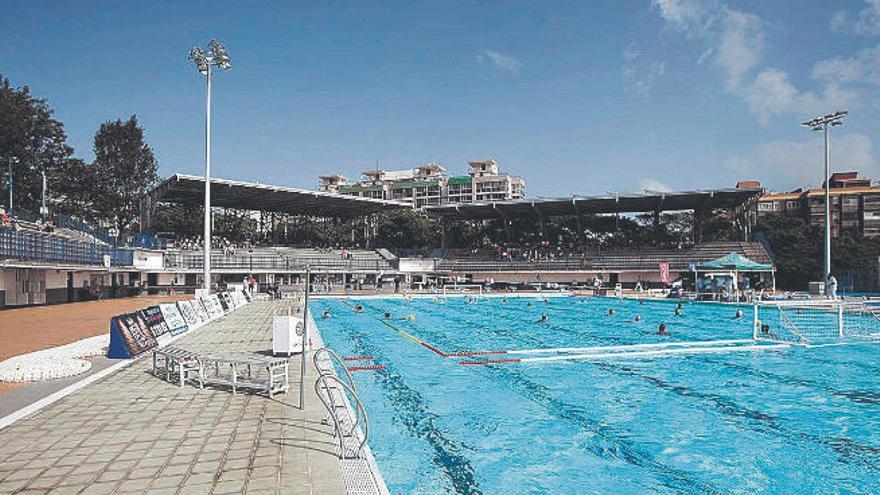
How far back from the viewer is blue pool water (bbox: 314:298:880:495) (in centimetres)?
605

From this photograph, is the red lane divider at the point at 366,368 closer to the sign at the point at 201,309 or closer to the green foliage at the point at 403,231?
the sign at the point at 201,309

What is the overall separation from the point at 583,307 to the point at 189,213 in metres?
53.2

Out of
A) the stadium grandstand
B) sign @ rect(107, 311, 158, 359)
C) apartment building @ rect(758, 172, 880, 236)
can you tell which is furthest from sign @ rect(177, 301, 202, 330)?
apartment building @ rect(758, 172, 880, 236)

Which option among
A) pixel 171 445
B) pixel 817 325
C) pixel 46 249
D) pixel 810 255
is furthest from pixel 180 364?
pixel 810 255

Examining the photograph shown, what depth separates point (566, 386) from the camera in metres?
10.4

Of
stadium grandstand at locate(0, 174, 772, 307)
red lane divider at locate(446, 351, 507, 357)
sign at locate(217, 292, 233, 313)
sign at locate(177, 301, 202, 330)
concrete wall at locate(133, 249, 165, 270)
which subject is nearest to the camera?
red lane divider at locate(446, 351, 507, 357)

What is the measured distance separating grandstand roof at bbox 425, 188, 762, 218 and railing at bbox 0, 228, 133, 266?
33389 mm

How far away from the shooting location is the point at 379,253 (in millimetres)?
60125

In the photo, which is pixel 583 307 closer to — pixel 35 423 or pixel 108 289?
pixel 35 423

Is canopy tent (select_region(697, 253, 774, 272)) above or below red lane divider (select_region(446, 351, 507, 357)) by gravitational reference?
above

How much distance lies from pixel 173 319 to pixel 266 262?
1417 inches

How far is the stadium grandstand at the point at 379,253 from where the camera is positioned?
135 ft

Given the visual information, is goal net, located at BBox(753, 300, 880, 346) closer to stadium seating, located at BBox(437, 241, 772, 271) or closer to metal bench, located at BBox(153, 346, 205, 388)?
metal bench, located at BBox(153, 346, 205, 388)

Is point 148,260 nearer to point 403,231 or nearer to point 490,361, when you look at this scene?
point 403,231
